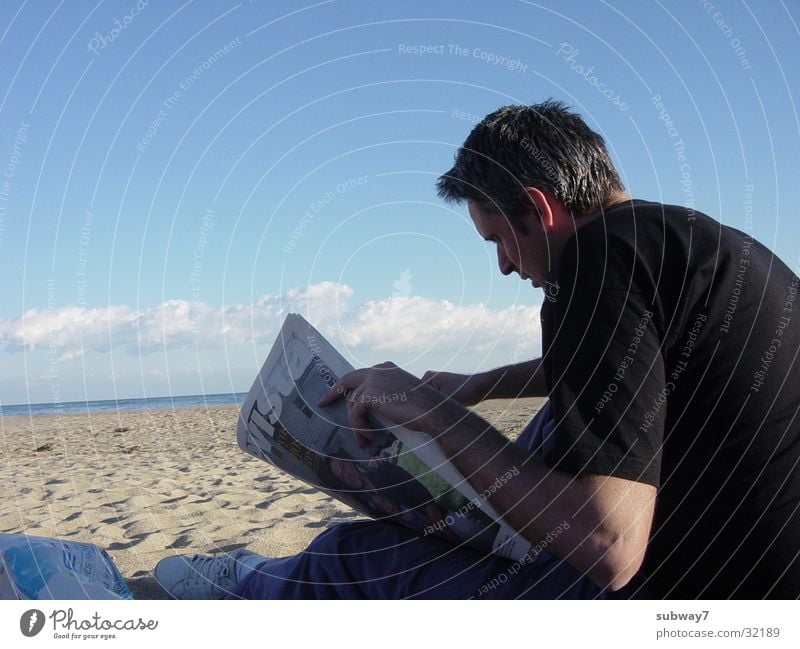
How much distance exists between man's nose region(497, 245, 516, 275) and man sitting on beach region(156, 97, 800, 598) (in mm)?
85

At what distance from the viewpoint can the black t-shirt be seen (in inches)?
48.5

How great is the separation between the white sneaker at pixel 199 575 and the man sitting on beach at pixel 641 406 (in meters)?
1.03

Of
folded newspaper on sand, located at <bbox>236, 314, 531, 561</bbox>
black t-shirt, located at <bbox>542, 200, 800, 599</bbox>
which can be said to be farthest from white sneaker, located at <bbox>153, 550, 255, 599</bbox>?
black t-shirt, located at <bbox>542, 200, 800, 599</bbox>

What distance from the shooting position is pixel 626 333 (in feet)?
4.08
